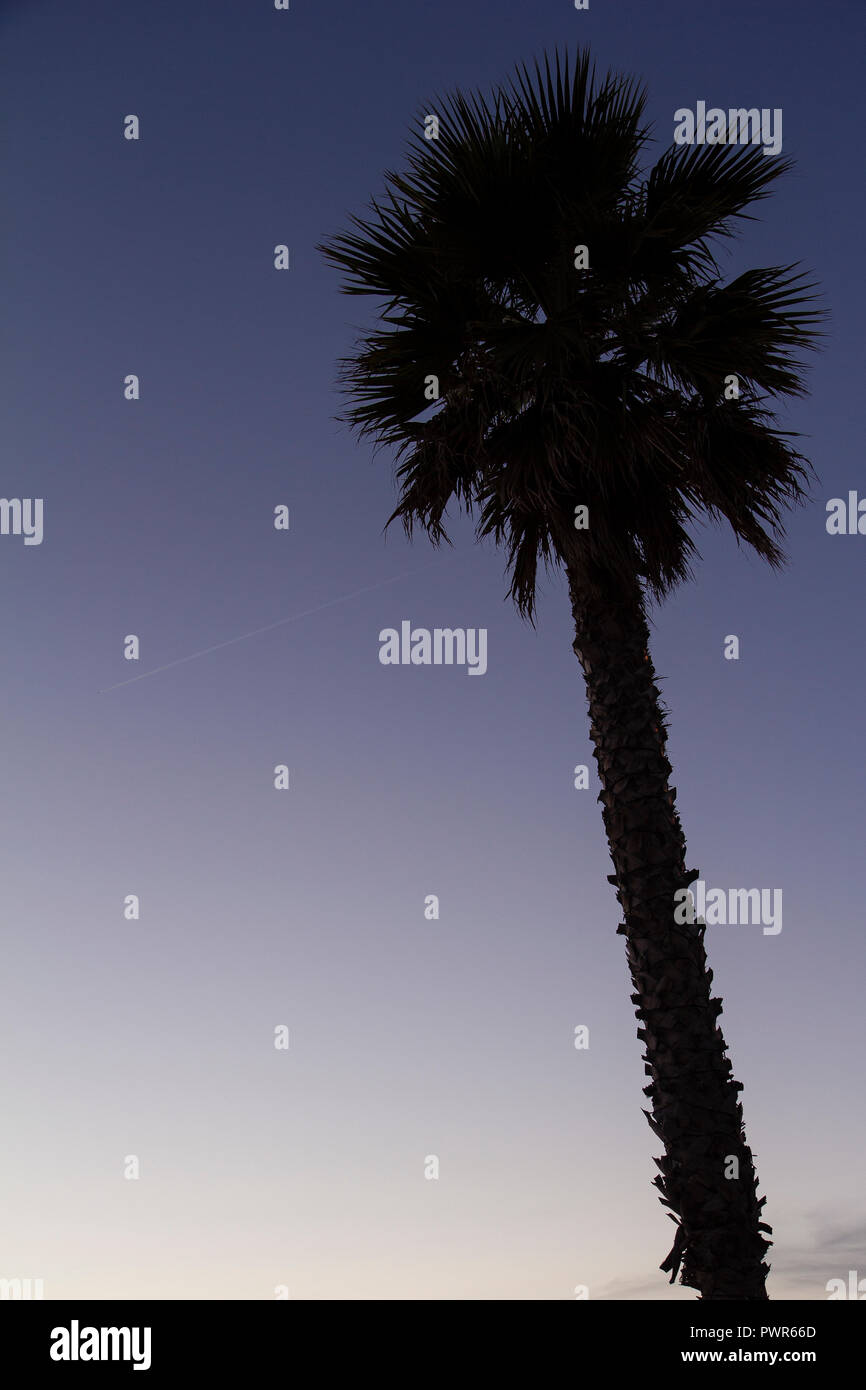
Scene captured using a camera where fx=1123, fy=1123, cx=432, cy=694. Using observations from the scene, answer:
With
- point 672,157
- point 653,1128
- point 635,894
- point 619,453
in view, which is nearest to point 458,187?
point 672,157

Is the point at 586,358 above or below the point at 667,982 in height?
above

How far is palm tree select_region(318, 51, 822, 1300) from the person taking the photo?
34.9ft

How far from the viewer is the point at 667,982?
30.2 feet

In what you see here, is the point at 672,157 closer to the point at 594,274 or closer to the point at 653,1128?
the point at 594,274

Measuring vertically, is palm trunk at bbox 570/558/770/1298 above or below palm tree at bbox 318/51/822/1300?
below

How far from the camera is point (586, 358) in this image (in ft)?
35.0

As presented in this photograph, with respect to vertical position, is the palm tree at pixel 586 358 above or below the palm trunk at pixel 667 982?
above

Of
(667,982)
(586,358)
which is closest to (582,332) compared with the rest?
(586,358)

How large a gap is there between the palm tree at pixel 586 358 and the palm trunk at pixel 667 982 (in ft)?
0.16

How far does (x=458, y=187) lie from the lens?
11047 mm

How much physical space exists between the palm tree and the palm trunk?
0.05 m

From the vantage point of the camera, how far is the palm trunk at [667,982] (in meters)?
8.65

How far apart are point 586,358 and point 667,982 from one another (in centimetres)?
577

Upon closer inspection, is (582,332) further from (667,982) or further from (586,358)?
(667,982)
